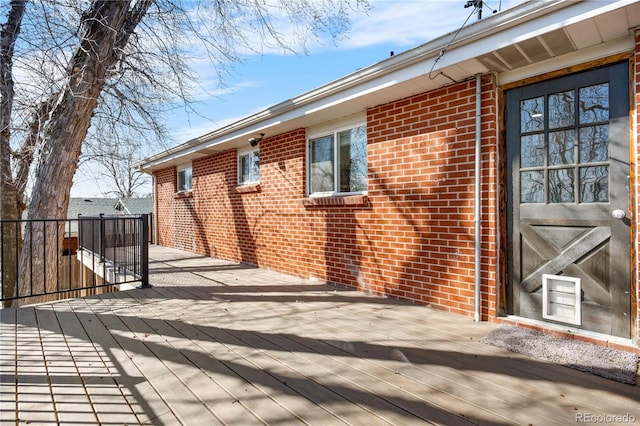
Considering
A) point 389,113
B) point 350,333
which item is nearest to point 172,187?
point 389,113

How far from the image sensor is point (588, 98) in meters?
2.85

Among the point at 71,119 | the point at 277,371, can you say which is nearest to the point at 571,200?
the point at 277,371

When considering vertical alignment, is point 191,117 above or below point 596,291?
above

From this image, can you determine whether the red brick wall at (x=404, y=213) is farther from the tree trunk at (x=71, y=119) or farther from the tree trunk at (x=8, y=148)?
the tree trunk at (x=8, y=148)

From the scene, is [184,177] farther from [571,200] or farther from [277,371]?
[571,200]

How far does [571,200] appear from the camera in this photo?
295cm

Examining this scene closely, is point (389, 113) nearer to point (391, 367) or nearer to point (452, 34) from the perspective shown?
point (452, 34)

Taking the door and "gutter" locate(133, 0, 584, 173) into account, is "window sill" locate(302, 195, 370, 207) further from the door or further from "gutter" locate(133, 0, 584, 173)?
the door

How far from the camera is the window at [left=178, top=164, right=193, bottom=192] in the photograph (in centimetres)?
960

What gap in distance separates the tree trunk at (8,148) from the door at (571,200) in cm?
517

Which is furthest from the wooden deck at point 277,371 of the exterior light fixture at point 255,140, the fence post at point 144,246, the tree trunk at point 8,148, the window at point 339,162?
the exterior light fixture at point 255,140

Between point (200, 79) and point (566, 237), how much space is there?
541 centimetres

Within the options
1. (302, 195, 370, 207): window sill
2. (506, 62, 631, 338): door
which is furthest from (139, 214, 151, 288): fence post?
(506, 62, 631, 338): door

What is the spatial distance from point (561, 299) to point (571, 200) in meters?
0.80
